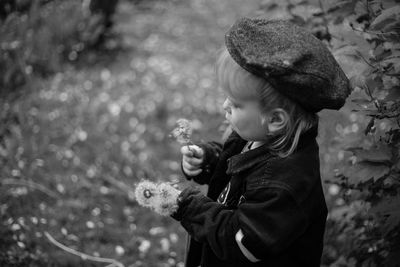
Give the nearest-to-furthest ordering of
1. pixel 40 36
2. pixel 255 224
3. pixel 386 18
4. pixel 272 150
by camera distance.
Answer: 1. pixel 255 224
2. pixel 272 150
3. pixel 386 18
4. pixel 40 36

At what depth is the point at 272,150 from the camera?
1593mm

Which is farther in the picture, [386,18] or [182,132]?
[182,132]

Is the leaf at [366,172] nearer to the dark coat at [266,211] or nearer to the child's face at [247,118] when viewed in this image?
the dark coat at [266,211]

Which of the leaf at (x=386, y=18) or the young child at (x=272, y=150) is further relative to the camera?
the leaf at (x=386, y=18)

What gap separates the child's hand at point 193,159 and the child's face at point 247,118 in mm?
367

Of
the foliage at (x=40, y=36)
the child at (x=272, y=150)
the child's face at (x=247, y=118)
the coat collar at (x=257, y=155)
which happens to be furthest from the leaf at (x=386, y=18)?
the foliage at (x=40, y=36)

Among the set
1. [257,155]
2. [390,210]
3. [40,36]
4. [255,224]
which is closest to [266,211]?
[255,224]

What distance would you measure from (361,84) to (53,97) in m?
3.39

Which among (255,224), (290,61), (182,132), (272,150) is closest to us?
(290,61)

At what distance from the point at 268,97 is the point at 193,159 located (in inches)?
22.3

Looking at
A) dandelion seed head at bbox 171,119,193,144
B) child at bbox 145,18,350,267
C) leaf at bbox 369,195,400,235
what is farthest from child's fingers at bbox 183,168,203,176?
leaf at bbox 369,195,400,235

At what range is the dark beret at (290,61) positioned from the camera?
54.2 inches

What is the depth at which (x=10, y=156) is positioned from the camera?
3525 millimetres

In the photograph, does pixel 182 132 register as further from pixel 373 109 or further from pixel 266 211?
pixel 373 109
